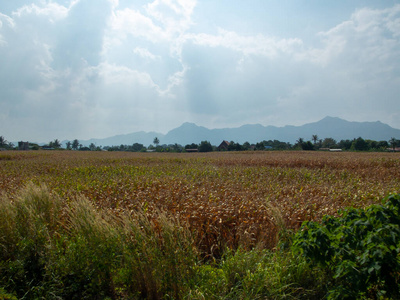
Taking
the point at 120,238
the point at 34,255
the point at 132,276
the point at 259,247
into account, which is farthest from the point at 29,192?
the point at 259,247

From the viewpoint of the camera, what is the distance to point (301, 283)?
341cm

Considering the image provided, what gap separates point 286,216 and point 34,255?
4.44 metres

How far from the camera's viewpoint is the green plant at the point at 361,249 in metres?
2.66

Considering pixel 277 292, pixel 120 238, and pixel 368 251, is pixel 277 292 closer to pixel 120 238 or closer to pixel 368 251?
pixel 368 251

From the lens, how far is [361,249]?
302 cm

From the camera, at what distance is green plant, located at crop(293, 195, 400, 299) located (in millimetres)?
2660

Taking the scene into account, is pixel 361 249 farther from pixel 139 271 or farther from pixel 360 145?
pixel 360 145

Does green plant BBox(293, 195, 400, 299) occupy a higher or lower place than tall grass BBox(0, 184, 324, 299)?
higher

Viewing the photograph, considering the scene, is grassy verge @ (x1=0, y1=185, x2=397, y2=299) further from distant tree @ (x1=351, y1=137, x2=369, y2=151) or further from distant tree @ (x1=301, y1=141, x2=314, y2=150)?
distant tree @ (x1=351, y1=137, x2=369, y2=151)

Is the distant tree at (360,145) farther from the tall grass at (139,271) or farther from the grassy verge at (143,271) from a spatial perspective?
the tall grass at (139,271)

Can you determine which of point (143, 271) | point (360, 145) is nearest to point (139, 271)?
point (143, 271)

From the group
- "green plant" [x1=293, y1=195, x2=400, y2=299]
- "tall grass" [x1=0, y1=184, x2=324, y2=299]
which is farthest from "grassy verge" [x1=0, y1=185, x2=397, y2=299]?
"green plant" [x1=293, y1=195, x2=400, y2=299]

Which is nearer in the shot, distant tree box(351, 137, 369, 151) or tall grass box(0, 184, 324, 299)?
tall grass box(0, 184, 324, 299)

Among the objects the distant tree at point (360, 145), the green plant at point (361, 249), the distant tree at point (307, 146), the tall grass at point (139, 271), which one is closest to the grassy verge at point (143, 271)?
the tall grass at point (139, 271)
